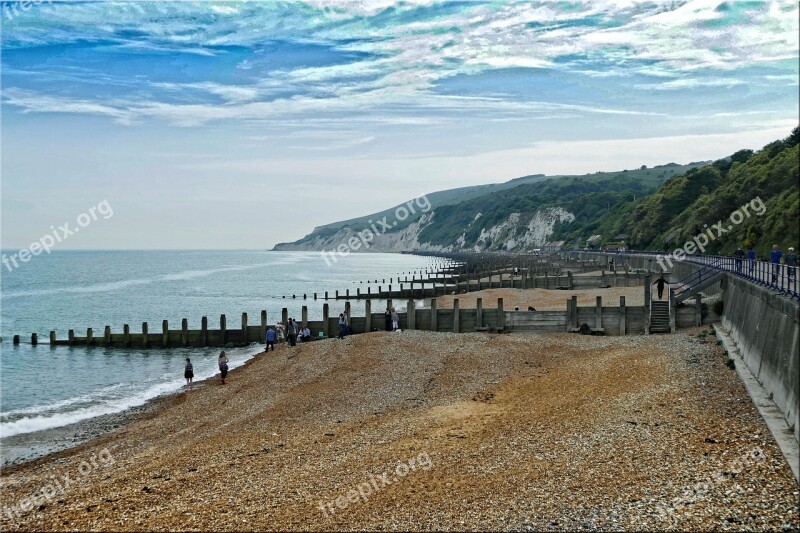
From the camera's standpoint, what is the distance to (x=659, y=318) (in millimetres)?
27391

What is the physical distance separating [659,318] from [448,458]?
18.1 metres

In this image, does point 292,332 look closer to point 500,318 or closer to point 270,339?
point 270,339

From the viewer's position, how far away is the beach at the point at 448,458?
9734 millimetres

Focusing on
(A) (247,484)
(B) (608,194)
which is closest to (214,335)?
(A) (247,484)

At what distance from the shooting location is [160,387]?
26625mm

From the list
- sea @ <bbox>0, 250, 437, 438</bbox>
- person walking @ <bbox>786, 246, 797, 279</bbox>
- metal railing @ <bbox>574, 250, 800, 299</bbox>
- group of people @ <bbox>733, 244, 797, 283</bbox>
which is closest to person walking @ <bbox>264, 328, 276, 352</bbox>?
sea @ <bbox>0, 250, 437, 438</bbox>

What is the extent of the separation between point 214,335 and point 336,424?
878 inches

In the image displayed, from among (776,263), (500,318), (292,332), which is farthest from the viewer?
(292,332)

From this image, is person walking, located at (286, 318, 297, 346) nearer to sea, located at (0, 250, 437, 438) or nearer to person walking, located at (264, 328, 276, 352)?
person walking, located at (264, 328, 276, 352)

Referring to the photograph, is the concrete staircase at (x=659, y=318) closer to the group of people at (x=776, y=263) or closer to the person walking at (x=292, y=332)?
the group of people at (x=776, y=263)

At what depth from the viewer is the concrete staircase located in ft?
88.9

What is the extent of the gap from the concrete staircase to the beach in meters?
4.84

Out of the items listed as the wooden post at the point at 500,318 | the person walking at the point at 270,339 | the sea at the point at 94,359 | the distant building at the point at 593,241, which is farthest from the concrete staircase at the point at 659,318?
the distant building at the point at 593,241

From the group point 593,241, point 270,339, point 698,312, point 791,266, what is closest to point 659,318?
point 698,312
